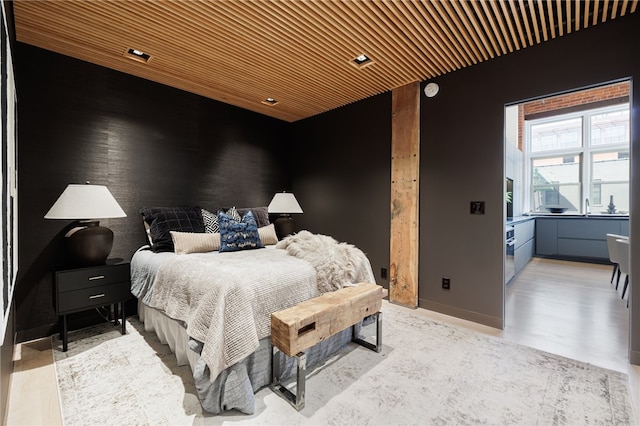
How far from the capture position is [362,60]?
2.81m

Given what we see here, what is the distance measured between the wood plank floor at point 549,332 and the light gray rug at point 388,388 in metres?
0.10

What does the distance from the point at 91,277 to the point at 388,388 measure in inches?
97.1

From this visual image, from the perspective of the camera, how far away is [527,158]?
6.30 m

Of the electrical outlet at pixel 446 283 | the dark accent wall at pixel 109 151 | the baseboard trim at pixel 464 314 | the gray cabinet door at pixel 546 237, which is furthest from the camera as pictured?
the gray cabinet door at pixel 546 237

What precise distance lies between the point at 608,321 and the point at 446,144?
92.3 inches

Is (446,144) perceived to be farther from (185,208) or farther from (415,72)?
(185,208)

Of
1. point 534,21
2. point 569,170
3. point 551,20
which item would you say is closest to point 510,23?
point 534,21

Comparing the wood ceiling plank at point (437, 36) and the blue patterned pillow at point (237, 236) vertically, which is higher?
the wood ceiling plank at point (437, 36)

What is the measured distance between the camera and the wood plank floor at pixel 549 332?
1730 millimetres

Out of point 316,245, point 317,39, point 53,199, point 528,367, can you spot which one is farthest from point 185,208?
point 528,367

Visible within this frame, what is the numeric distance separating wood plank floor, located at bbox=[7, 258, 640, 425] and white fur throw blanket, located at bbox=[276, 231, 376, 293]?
1231mm

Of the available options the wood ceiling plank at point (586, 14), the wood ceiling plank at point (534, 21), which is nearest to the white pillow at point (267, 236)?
the wood ceiling plank at point (534, 21)

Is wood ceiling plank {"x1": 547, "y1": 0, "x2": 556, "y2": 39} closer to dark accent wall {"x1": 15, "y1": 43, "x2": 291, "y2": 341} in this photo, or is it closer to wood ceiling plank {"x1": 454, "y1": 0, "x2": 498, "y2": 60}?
wood ceiling plank {"x1": 454, "y1": 0, "x2": 498, "y2": 60}

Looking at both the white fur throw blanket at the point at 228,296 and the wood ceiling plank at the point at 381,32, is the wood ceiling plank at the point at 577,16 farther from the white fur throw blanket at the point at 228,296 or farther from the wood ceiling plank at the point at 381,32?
the white fur throw blanket at the point at 228,296
